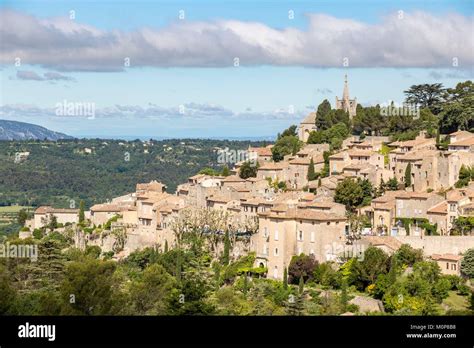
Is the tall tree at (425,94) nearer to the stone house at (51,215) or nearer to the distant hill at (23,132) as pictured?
the stone house at (51,215)

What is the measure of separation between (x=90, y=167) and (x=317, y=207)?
7227cm

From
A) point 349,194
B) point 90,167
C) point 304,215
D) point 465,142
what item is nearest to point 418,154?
point 465,142

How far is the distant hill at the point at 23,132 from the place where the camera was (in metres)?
145

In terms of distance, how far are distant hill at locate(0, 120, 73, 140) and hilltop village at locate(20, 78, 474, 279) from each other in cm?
9317

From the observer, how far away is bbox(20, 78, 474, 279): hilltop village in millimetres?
35969

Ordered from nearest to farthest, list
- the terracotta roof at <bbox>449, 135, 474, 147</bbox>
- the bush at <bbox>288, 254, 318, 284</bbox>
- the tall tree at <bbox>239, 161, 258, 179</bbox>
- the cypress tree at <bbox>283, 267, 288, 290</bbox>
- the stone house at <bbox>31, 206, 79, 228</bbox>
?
the cypress tree at <bbox>283, 267, 288, 290</bbox> → the bush at <bbox>288, 254, 318, 284</bbox> → the terracotta roof at <bbox>449, 135, 474, 147</bbox> → the tall tree at <bbox>239, 161, 258, 179</bbox> → the stone house at <bbox>31, 206, 79, 228</bbox>

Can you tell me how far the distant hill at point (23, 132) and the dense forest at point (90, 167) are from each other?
1960 centimetres

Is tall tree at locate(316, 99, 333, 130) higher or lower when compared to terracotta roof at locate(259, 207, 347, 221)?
higher

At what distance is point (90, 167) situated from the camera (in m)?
106

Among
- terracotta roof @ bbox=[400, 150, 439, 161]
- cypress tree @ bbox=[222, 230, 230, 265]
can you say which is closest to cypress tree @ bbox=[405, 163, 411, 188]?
terracotta roof @ bbox=[400, 150, 439, 161]

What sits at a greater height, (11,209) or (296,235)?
(296,235)

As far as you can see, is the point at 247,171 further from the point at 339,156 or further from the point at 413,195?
the point at 413,195

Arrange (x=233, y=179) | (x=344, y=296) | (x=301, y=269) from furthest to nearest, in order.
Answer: (x=233, y=179) < (x=301, y=269) < (x=344, y=296)

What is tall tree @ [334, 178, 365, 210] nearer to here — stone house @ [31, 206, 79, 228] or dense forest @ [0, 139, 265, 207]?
stone house @ [31, 206, 79, 228]
